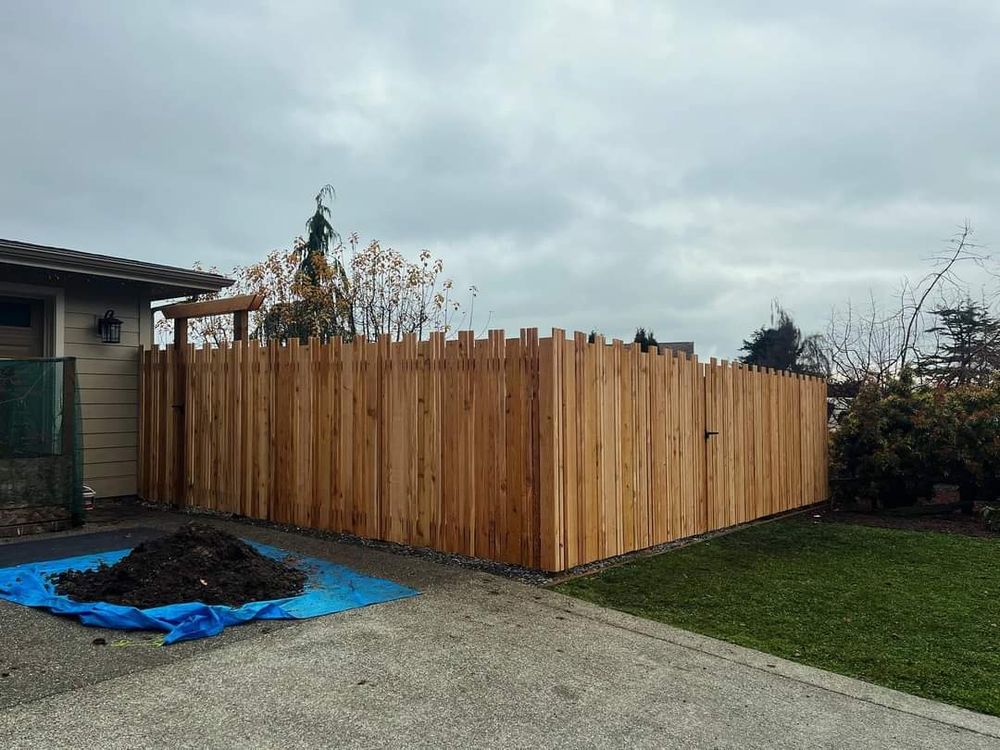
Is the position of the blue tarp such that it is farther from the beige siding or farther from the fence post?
the beige siding

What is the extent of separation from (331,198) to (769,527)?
1383 cm

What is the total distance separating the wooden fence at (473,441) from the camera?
561 cm

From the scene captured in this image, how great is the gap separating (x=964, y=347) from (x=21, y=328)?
60.7ft

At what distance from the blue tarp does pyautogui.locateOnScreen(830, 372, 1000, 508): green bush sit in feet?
27.0

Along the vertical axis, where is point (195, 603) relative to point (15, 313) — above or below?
below

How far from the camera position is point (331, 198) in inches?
708

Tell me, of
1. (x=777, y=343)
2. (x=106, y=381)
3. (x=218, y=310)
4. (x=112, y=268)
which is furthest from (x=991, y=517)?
(x=777, y=343)

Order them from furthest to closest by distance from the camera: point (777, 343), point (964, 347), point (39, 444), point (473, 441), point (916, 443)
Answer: point (777, 343) → point (964, 347) → point (916, 443) → point (39, 444) → point (473, 441)

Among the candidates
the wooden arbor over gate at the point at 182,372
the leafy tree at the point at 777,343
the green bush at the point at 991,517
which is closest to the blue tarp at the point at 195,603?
the wooden arbor over gate at the point at 182,372

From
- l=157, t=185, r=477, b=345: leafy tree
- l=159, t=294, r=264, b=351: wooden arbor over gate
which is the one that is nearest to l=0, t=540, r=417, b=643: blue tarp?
l=159, t=294, r=264, b=351: wooden arbor over gate

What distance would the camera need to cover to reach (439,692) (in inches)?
128

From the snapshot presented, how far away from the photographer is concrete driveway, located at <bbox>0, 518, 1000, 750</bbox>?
2824 mm

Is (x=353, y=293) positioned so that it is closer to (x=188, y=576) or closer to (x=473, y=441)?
(x=473, y=441)

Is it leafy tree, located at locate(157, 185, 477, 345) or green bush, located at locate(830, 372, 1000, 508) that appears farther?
leafy tree, located at locate(157, 185, 477, 345)
